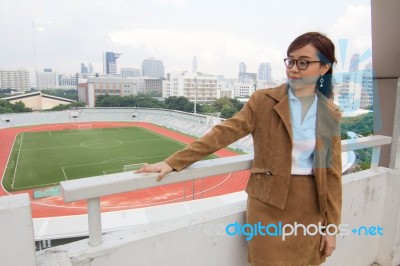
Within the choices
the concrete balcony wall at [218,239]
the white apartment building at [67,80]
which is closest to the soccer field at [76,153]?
the concrete balcony wall at [218,239]

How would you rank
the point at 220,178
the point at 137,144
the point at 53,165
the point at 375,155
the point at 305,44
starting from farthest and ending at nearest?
the point at 137,144 < the point at 53,165 < the point at 220,178 < the point at 375,155 < the point at 305,44

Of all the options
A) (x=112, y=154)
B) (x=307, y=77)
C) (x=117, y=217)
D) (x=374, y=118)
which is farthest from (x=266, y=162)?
(x=112, y=154)

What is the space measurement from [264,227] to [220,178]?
11.9 metres

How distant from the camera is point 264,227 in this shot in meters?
0.97

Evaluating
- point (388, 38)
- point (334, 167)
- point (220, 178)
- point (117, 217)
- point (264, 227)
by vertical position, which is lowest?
point (220, 178)

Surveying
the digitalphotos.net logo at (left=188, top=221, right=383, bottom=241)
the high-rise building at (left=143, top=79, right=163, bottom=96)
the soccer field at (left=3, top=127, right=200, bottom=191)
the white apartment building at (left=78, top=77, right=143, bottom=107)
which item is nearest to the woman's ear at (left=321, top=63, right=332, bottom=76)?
the digitalphotos.net logo at (left=188, top=221, right=383, bottom=241)

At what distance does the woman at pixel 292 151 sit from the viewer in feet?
2.97

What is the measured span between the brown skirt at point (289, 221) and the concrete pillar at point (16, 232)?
2.07ft

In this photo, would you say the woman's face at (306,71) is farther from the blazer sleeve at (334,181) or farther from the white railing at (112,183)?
the white railing at (112,183)

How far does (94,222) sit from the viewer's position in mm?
808

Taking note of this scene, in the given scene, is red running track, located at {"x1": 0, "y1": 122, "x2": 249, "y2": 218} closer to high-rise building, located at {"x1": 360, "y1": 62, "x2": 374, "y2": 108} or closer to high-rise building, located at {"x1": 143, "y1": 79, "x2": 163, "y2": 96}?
high-rise building, located at {"x1": 360, "y1": 62, "x2": 374, "y2": 108}

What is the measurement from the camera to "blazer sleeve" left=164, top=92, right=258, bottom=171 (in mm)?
888

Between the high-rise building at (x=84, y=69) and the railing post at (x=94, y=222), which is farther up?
the high-rise building at (x=84, y=69)

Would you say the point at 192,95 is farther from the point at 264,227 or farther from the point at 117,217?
the point at 264,227
